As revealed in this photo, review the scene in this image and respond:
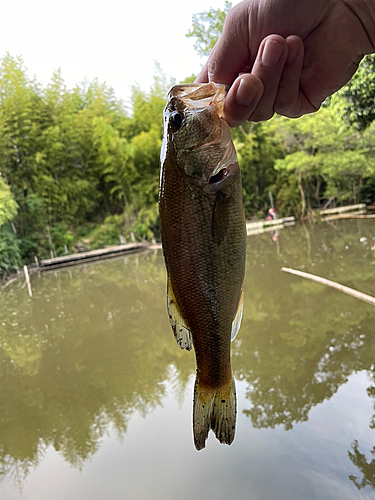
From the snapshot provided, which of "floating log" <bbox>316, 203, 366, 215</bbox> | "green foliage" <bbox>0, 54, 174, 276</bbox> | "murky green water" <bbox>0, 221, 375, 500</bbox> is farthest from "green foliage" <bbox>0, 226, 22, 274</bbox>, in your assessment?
"floating log" <bbox>316, 203, 366, 215</bbox>

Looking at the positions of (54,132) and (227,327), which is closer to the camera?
(227,327)

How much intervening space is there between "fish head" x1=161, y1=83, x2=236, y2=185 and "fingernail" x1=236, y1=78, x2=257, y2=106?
4 cm

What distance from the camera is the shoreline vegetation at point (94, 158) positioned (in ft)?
38.9

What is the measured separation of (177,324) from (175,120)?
492 mm

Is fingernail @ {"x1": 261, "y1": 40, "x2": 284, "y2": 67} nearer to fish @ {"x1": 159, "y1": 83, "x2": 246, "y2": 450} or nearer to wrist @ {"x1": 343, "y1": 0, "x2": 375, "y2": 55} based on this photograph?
fish @ {"x1": 159, "y1": 83, "x2": 246, "y2": 450}

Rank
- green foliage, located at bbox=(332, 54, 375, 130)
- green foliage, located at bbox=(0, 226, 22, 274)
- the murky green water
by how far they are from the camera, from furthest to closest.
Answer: green foliage, located at bbox=(0, 226, 22, 274) < green foliage, located at bbox=(332, 54, 375, 130) < the murky green water

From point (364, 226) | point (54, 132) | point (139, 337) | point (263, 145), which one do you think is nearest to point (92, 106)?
point (54, 132)

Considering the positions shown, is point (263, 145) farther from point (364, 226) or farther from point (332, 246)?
point (332, 246)

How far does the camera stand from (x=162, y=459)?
2621 mm

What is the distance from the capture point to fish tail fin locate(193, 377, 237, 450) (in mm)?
873

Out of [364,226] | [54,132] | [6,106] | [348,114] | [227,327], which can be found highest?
[6,106]

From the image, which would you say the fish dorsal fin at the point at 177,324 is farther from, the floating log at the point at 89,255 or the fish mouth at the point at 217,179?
the floating log at the point at 89,255

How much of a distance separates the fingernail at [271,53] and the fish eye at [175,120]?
0.26 m

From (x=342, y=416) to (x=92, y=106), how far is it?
14209 mm
